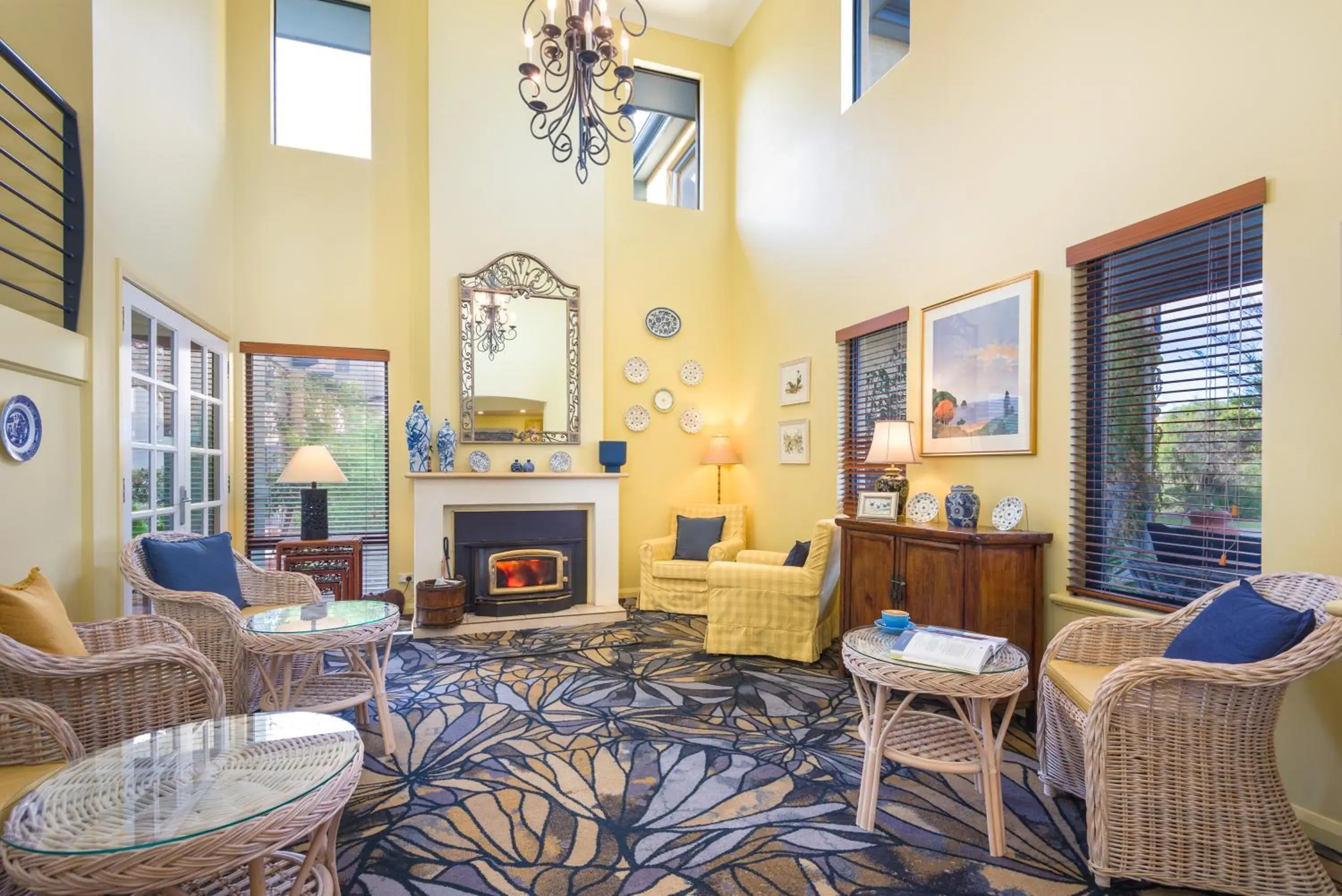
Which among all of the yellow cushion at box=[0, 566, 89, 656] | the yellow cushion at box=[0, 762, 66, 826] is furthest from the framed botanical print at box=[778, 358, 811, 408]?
the yellow cushion at box=[0, 762, 66, 826]

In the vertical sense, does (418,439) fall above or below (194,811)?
above

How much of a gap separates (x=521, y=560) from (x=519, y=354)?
1686 millimetres

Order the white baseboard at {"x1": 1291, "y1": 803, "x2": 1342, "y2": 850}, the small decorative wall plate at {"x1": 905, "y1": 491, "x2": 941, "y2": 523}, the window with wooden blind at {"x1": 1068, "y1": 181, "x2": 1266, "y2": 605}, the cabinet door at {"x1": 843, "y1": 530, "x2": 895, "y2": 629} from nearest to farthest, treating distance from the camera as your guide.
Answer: the white baseboard at {"x1": 1291, "y1": 803, "x2": 1342, "y2": 850} < the window with wooden blind at {"x1": 1068, "y1": 181, "x2": 1266, "y2": 605} < the cabinet door at {"x1": 843, "y1": 530, "x2": 895, "y2": 629} < the small decorative wall plate at {"x1": 905, "y1": 491, "x2": 941, "y2": 523}

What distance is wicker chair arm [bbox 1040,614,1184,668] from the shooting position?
228 cm

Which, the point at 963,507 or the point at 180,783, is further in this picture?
the point at 963,507

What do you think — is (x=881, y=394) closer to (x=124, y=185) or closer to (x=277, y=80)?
(x=124, y=185)

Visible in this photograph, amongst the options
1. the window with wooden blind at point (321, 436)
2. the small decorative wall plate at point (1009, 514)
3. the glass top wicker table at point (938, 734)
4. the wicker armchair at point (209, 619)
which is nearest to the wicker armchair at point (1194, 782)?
the glass top wicker table at point (938, 734)

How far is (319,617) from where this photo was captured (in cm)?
278

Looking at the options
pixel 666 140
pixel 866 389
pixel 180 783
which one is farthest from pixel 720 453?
pixel 180 783

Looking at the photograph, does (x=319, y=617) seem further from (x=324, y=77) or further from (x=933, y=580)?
(x=324, y=77)

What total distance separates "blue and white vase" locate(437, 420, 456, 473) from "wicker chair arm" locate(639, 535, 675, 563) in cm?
169

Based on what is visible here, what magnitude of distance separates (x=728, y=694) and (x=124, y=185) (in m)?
3.86

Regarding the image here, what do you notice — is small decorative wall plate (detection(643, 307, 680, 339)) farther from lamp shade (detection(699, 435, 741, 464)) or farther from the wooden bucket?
the wooden bucket

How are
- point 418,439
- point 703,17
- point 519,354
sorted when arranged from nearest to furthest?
1. point 418,439
2. point 519,354
3. point 703,17
